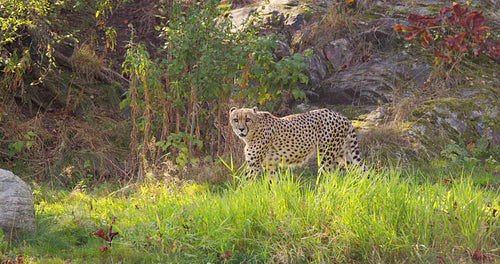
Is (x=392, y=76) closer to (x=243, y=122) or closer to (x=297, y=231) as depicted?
(x=243, y=122)

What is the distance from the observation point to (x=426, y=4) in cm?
1020

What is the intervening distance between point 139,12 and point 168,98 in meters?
5.40

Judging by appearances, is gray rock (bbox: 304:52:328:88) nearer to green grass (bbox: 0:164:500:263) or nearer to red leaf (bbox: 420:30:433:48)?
green grass (bbox: 0:164:500:263)

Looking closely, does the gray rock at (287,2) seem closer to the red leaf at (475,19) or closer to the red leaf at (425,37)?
the red leaf at (425,37)

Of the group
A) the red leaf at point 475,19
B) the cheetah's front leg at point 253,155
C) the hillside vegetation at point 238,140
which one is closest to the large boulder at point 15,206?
the hillside vegetation at point 238,140

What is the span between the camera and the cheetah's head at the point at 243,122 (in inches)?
239

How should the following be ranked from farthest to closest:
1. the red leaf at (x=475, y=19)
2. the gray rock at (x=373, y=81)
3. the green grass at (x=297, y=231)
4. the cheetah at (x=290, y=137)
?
the gray rock at (x=373, y=81), the cheetah at (x=290, y=137), the green grass at (x=297, y=231), the red leaf at (x=475, y=19)

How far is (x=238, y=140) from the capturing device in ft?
24.5

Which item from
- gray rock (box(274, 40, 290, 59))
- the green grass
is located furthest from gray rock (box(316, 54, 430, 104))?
the green grass

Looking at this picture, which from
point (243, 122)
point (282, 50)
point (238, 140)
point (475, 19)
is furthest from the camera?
point (282, 50)

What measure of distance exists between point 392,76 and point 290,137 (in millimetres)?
3367

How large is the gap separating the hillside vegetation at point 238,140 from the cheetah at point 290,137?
1.07 ft

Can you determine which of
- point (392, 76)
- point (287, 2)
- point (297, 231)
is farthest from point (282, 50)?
point (297, 231)

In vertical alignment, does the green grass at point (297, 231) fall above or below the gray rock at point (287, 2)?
below
